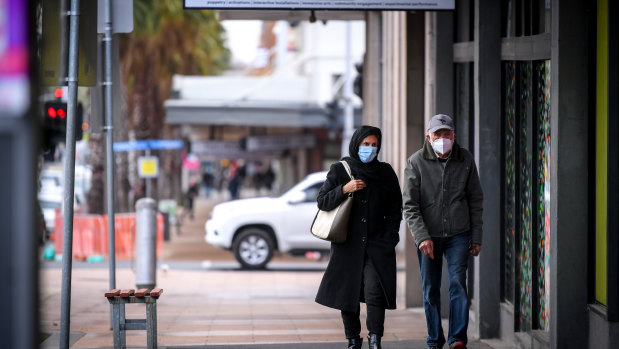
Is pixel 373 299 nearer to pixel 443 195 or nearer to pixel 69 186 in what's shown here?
pixel 443 195

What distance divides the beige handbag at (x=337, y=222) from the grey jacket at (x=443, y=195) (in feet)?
1.37

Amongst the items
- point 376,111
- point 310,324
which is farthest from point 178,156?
point 310,324

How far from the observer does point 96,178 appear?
30234 mm

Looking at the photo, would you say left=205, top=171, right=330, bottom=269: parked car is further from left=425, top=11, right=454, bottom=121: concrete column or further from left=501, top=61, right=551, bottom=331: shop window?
left=501, top=61, right=551, bottom=331: shop window

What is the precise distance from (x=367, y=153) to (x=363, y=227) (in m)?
0.53

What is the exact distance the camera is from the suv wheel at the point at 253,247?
66.7ft

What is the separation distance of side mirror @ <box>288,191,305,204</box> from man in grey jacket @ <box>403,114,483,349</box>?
12.4 m

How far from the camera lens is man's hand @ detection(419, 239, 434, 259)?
7.39 m

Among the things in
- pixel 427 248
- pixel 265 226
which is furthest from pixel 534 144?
pixel 265 226

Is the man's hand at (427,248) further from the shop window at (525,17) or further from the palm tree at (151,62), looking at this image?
the palm tree at (151,62)

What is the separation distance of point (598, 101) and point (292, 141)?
105 feet

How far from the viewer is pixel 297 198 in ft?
65.8

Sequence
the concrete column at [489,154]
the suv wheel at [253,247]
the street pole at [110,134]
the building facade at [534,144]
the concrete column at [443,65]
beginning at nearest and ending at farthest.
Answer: the building facade at [534,144] → the concrete column at [489,154] → the street pole at [110,134] → the concrete column at [443,65] → the suv wheel at [253,247]

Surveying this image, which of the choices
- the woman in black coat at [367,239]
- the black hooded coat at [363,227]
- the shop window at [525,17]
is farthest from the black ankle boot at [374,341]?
the shop window at [525,17]
